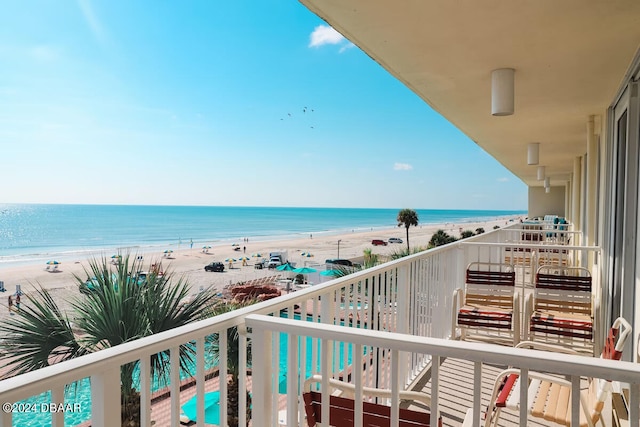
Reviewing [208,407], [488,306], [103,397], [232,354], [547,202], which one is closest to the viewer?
[103,397]

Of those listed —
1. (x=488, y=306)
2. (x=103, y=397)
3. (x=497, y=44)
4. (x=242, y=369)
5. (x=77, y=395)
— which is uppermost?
(x=497, y=44)

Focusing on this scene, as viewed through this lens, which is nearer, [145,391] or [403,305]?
[145,391]

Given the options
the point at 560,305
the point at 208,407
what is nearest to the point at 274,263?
the point at 208,407

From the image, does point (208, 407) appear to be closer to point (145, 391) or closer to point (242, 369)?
point (242, 369)

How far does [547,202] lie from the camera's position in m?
21.4

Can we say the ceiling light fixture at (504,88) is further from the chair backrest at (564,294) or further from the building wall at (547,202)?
the building wall at (547,202)

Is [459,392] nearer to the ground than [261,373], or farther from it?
nearer to the ground

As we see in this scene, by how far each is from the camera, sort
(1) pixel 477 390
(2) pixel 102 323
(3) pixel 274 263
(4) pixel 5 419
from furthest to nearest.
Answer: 1. (3) pixel 274 263
2. (2) pixel 102 323
3. (1) pixel 477 390
4. (4) pixel 5 419

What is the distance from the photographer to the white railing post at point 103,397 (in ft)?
3.49

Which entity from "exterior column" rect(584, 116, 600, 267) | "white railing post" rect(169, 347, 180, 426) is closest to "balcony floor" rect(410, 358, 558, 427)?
"white railing post" rect(169, 347, 180, 426)

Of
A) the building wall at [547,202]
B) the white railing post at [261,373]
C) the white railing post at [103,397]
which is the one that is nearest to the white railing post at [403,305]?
the white railing post at [261,373]

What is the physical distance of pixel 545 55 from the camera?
2887mm

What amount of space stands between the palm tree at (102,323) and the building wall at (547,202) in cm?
2147

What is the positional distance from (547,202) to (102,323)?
73.5ft
